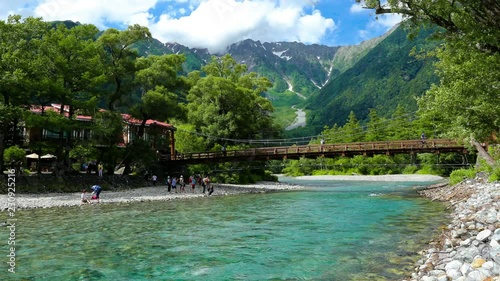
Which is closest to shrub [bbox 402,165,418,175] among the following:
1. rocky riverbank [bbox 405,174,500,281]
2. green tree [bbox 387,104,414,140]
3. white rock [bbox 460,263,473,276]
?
green tree [bbox 387,104,414,140]

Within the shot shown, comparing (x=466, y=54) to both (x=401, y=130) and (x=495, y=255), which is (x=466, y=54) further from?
(x=401, y=130)

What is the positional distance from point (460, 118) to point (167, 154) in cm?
3753

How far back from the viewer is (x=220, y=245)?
11312 mm

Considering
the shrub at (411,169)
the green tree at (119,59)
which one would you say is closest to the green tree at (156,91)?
the green tree at (119,59)

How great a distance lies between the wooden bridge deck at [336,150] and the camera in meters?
38.4

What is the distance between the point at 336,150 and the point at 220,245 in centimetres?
3042

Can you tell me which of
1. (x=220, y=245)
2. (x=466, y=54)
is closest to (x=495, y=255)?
(x=220, y=245)

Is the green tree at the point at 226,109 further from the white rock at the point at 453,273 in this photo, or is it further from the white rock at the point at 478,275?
the white rock at the point at 478,275

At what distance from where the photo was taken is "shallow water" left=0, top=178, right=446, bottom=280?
838cm

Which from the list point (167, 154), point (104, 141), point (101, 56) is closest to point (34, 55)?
point (101, 56)

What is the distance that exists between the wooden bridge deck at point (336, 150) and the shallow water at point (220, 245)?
2167 cm

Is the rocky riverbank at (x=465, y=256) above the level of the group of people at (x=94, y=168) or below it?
below

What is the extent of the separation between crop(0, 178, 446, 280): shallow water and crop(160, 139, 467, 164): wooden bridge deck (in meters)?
21.7

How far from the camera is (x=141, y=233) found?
44.0 ft
